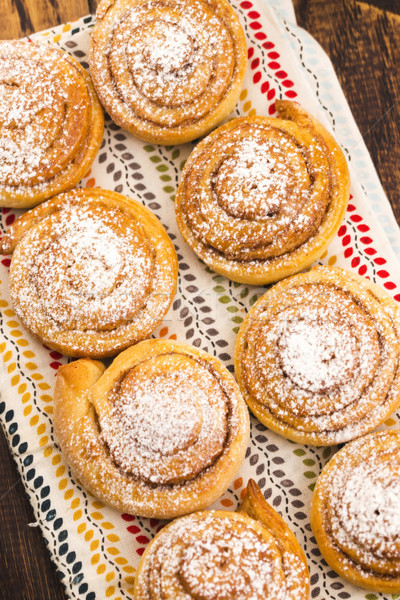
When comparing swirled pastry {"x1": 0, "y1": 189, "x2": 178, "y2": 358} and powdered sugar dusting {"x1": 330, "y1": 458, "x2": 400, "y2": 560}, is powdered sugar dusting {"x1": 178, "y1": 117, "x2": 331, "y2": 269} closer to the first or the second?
swirled pastry {"x1": 0, "y1": 189, "x2": 178, "y2": 358}

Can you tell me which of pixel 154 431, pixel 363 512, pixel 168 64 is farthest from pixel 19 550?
pixel 168 64

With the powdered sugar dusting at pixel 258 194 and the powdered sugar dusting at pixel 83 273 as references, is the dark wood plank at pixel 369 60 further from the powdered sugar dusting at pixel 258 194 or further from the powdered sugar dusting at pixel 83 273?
the powdered sugar dusting at pixel 83 273

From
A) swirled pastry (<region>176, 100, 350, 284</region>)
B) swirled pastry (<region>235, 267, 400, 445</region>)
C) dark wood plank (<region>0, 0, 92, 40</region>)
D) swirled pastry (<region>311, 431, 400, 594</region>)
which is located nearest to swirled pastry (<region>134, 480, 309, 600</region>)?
swirled pastry (<region>311, 431, 400, 594</region>)

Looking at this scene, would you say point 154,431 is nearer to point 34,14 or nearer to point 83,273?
point 83,273

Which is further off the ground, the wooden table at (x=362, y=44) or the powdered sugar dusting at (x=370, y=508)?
the wooden table at (x=362, y=44)

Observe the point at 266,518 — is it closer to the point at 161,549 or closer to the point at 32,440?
the point at 161,549

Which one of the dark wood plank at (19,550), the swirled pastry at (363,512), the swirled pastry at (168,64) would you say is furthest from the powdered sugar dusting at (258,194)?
the dark wood plank at (19,550)
